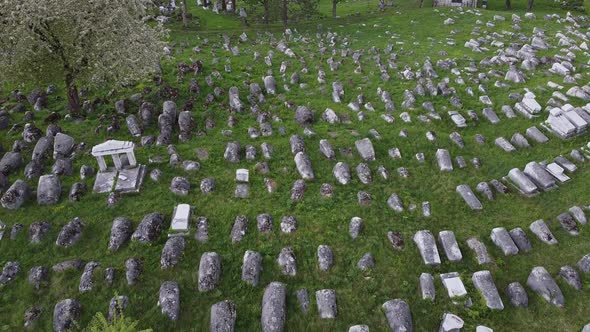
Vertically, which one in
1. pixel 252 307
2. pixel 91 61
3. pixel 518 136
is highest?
pixel 91 61

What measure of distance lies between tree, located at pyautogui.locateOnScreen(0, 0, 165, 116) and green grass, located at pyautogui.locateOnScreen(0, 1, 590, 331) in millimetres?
3726

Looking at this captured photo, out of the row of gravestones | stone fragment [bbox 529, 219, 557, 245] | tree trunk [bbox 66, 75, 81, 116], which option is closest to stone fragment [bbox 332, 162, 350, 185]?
the row of gravestones

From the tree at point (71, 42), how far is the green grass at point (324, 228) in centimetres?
373

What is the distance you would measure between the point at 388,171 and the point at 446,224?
4.51m

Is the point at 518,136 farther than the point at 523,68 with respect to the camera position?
No

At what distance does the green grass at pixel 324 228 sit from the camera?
1433 cm

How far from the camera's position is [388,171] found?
846 inches

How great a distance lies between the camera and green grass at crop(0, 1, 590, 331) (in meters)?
14.3

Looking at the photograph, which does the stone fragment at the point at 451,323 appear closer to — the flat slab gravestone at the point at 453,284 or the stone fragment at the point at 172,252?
the flat slab gravestone at the point at 453,284

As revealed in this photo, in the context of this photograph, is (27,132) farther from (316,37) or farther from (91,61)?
(316,37)

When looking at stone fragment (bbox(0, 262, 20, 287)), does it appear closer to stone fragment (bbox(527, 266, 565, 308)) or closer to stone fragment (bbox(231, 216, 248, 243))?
stone fragment (bbox(231, 216, 248, 243))

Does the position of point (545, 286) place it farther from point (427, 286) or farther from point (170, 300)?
point (170, 300)

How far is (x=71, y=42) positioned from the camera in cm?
2281

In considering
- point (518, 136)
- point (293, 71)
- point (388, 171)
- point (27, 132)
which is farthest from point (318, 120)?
point (27, 132)
